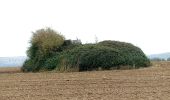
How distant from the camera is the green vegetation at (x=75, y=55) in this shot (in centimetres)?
3950

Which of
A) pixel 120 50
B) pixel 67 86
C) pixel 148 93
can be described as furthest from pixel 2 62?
pixel 148 93

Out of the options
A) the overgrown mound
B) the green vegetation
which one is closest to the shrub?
the green vegetation

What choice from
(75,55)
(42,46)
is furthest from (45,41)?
A: (75,55)

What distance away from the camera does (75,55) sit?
40.3 m

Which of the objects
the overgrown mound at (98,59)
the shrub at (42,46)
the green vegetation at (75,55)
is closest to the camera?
the overgrown mound at (98,59)

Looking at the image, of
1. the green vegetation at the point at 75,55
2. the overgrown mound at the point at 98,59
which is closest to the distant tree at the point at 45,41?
the green vegetation at the point at 75,55

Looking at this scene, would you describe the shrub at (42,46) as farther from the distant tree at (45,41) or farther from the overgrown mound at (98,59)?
the overgrown mound at (98,59)

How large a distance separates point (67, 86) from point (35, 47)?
2462 cm

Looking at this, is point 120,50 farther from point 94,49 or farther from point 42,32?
point 42,32

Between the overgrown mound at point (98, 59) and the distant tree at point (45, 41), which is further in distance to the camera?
the distant tree at point (45, 41)

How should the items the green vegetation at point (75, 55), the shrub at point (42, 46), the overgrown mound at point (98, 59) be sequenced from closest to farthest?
the overgrown mound at point (98, 59), the green vegetation at point (75, 55), the shrub at point (42, 46)

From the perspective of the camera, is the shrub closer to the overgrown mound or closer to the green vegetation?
the green vegetation

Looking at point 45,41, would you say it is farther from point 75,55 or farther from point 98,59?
point 98,59

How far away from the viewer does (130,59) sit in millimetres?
40281
